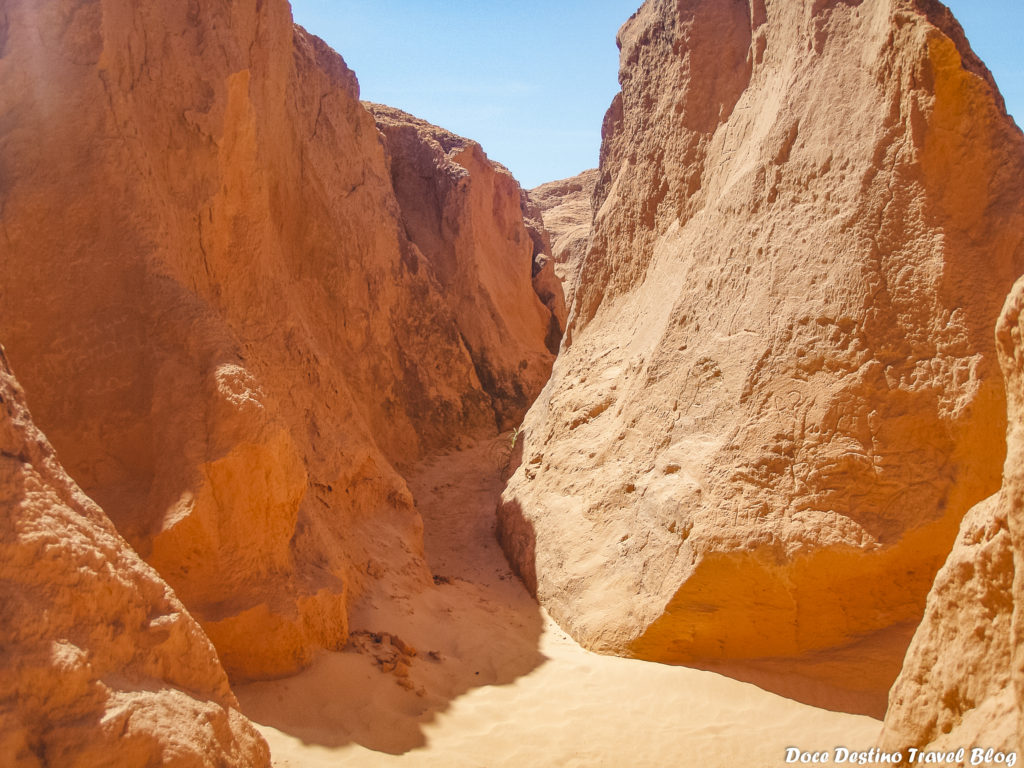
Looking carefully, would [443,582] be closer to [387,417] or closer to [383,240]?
[387,417]

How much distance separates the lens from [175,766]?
7.48 feet

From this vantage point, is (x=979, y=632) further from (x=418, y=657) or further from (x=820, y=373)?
(x=418, y=657)

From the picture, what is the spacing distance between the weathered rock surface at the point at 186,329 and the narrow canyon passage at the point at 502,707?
282 millimetres

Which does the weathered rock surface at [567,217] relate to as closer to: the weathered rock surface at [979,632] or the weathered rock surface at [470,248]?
the weathered rock surface at [470,248]

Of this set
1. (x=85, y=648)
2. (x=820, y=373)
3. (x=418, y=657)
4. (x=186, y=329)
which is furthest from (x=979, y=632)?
(x=186, y=329)

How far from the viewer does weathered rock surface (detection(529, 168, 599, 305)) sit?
17.2 m

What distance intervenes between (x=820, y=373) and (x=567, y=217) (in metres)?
16.9

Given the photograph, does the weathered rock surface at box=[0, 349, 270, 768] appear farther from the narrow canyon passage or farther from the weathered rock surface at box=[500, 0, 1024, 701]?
the weathered rock surface at box=[500, 0, 1024, 701]

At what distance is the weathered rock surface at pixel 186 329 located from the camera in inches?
146

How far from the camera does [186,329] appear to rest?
3922 mm

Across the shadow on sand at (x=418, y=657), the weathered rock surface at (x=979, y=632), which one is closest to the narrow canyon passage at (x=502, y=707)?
the shadow on sand at (x=418, y=657)

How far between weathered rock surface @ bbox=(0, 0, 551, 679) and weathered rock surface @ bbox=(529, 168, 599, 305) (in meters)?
11.1

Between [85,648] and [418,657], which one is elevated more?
[85,648]

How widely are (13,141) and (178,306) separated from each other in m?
1.13
